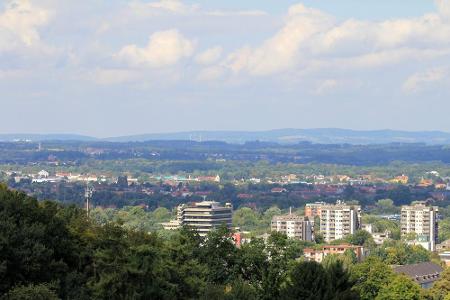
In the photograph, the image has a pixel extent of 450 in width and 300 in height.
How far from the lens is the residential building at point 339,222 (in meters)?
169

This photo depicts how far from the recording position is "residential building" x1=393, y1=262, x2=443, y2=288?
94.9 meters

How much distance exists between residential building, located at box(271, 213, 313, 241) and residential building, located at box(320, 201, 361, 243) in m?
6.31

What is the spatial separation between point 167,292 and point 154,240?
6402 millimetres

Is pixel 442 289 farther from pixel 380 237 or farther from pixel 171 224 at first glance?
pixel 171 224

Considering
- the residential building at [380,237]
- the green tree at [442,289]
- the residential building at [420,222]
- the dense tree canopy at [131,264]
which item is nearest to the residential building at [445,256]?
the residential building at [380,237]

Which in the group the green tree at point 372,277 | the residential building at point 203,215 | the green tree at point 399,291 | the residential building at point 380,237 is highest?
the green tree at point 372,277

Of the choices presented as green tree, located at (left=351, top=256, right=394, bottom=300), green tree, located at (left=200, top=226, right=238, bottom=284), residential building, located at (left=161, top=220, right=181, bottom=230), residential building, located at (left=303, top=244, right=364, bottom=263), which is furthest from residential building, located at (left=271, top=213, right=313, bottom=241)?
green tree, located at (left=200, top=226, right=238, bottom=284)

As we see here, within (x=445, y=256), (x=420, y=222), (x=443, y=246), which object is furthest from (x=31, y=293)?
(x=420, y=222)

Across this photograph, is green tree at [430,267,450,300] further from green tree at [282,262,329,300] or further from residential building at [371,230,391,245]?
residential building at [371,230,391,245]

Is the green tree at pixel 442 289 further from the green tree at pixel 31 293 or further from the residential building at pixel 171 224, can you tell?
the residential building at pixel 171 224

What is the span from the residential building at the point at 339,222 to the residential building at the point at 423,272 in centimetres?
6276

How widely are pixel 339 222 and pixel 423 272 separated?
2763 inches

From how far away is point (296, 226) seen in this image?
16000 centimetres

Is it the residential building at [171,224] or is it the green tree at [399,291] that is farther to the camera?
the residential building at [171,224]
